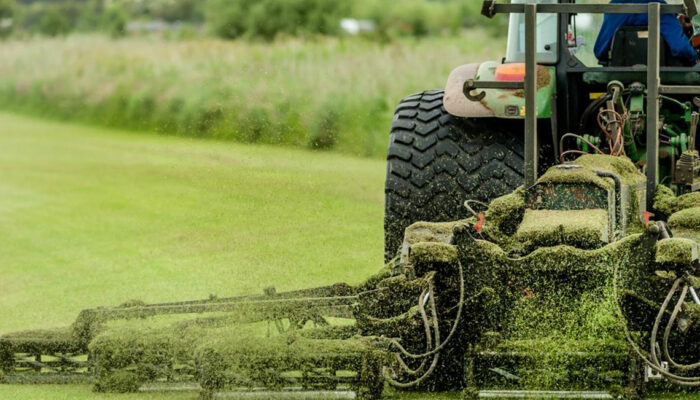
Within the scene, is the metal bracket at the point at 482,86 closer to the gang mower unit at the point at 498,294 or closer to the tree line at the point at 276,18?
the gang mower unit at the point at 498,294

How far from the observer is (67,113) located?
81.1ft

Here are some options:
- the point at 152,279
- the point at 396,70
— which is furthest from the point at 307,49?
the point at 152,279

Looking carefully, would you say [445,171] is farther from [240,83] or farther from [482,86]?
[240,83]

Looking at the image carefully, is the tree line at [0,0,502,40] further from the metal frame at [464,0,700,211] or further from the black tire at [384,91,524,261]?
the metal frame at [464,0,700,211]

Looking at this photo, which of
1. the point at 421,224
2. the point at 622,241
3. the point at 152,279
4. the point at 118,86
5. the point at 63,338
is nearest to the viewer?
the point at 622,241

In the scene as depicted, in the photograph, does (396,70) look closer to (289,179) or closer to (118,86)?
(118,86)

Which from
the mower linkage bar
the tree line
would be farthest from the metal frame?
the tree line

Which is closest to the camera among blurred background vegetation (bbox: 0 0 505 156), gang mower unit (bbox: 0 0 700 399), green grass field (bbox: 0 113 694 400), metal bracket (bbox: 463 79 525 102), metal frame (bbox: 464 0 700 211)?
gang mower unit (bbox: 0 0 700 399)

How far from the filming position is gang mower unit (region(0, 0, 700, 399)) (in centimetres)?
548

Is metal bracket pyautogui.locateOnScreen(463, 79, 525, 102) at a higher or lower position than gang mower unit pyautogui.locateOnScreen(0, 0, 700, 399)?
Result: higher

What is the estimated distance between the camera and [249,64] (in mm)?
22312

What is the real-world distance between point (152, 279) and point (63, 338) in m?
3.97

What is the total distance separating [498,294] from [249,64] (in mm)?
17065

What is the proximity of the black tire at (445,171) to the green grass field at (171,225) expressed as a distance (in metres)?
1.24
